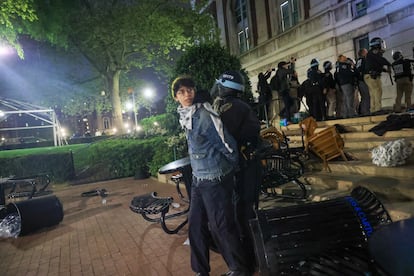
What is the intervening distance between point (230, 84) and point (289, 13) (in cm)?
1762

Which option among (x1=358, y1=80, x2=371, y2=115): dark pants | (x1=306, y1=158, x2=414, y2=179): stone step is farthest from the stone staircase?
(x1=358, y1=80, x2=371, y2=115): dark pants

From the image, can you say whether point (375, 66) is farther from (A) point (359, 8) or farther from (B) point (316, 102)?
(A) point (359, 8)

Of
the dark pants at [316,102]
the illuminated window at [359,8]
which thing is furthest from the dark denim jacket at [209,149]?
the illuminated window at [359,8]

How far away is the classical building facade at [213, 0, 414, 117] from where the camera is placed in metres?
12.6

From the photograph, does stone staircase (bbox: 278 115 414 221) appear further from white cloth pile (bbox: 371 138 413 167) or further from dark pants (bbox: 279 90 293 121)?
dark pants (bbox: 279 90 293 121)

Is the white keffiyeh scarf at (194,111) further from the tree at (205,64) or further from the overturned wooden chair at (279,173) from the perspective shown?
the tree at (205,64)

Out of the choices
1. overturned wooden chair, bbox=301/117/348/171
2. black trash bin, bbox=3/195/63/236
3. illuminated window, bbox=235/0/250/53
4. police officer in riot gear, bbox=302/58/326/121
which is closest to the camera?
black trash bin, bbox=3/195/63/236

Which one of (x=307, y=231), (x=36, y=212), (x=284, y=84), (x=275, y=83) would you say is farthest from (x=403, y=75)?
(x=36, y=212)

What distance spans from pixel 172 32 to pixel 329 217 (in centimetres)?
1636

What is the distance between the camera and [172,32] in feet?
56.8

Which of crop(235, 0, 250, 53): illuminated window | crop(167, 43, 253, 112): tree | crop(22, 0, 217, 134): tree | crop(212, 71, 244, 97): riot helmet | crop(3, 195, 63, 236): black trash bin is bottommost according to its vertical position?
crop(3, 195, 63, 236): black trash bin

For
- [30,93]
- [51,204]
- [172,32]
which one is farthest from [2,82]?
[51,204]

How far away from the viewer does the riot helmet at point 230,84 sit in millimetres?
3465

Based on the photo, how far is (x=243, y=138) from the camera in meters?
3.36
